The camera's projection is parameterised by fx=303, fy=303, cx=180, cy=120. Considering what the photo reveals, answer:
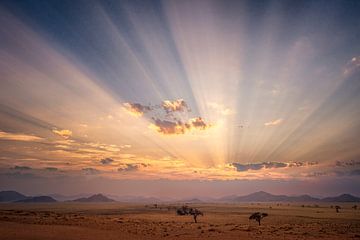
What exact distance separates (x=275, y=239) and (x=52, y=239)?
27.4 m

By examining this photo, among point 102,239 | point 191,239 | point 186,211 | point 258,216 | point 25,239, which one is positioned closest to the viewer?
point 25,239

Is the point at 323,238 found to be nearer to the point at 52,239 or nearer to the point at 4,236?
the point at 52,239

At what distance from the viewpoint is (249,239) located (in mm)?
39625

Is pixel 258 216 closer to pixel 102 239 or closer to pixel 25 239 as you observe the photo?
pixel 102 239

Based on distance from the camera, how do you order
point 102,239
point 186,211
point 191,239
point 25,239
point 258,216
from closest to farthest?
point 25,239 → point 102,239 → point 191,239 → point 258,216 → point 186,211

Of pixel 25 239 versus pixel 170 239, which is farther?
pixel 170 239

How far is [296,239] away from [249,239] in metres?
6.19

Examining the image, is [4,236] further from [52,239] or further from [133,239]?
[133,239]

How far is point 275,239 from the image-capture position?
39656 millimetres

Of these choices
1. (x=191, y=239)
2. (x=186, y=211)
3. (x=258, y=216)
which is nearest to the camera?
(x=191, y=239)

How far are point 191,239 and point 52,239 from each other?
16710 mm

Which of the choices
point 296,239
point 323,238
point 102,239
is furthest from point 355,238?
point 102,239

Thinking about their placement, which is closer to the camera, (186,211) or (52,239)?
(52,239)

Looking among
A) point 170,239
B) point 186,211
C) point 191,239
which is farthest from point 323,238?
point 186,211
